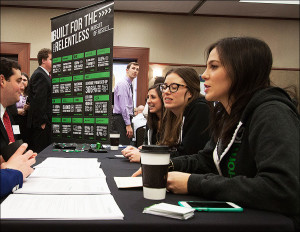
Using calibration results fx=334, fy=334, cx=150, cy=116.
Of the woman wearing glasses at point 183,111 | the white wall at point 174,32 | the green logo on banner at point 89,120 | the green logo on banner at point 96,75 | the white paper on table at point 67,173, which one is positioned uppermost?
the white wall at point 174,32

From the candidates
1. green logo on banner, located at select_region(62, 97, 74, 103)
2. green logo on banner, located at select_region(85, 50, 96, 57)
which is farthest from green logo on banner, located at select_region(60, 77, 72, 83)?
green logo on banner, located at select_region(85, 50, 96, 57)

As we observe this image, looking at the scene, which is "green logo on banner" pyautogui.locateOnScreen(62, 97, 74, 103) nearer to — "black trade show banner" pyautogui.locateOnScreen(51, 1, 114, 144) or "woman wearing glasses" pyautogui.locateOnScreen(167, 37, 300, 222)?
"black trade show banner" pyautogui.locateOnScreen(51, 1, 114, 144)

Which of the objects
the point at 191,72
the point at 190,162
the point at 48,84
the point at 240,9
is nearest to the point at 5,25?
the point at 48,84

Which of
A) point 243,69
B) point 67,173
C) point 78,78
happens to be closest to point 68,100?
point 78,78

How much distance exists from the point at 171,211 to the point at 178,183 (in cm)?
29

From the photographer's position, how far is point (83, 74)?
363 cm

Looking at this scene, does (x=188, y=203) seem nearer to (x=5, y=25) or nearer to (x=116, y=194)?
(x=116, y=194)

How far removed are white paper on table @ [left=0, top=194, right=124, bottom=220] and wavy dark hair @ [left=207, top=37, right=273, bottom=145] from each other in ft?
1.90

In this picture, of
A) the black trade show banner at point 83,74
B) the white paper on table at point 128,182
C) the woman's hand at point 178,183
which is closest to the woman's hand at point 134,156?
the white paper on table at point 128,182

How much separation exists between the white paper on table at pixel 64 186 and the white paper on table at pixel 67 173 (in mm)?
71

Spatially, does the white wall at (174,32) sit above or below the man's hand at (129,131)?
above

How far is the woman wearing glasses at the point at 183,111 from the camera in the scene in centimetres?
212

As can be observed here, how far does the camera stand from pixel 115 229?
791mm

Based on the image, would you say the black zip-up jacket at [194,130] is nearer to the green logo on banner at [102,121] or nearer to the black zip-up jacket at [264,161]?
the black zip-up jacket at [264,161]
